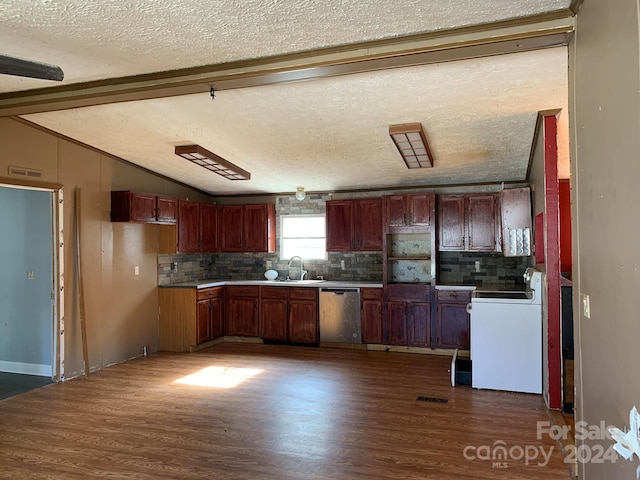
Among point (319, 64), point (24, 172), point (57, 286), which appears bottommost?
point (57, 286)

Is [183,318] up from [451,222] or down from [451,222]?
down

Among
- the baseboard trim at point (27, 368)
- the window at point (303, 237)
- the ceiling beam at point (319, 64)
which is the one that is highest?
the ceiling beam at point (319, 64)

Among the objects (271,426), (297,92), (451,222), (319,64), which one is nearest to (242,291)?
(451,222)

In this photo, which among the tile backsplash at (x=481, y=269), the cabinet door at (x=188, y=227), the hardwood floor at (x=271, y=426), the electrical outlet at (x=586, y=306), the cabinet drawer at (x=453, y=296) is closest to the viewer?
the electrical outlet at (x=586, y=306)

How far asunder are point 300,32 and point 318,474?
268 cm

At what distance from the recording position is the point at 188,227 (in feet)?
20.6

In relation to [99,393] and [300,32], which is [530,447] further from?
[99,393]

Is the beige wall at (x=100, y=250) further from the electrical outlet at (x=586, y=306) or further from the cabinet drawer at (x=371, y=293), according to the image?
the electrical outlet at (x=586, y=306)

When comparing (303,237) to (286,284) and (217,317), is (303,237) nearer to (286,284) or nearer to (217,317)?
(286,284)

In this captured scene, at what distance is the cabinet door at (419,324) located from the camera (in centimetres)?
571

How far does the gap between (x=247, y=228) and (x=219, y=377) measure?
272 centimetres

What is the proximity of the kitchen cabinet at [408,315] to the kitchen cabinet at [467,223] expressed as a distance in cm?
73

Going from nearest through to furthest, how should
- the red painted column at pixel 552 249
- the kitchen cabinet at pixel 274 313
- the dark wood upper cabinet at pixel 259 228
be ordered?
the red painted column at pixel 552 249 → the kitchen cabinet at pixel 274 313 → the dark wood upper cabinet at pixel 259 228

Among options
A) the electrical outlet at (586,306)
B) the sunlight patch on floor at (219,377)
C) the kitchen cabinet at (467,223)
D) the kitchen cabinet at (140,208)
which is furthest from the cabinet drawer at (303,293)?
the electrical outlet at (586,306)
